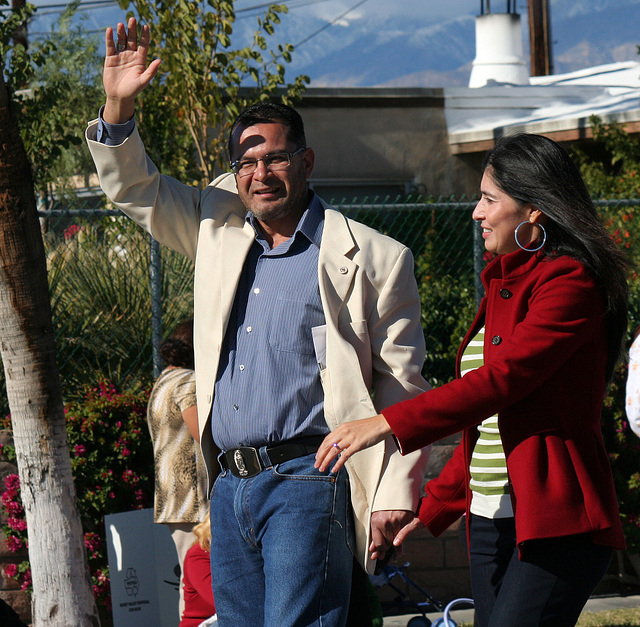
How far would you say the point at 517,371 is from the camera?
258 centimetres

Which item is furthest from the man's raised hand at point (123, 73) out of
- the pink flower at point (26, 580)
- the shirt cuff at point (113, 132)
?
the pink flower at point (26, 580)

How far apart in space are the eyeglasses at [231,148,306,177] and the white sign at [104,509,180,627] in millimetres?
2694

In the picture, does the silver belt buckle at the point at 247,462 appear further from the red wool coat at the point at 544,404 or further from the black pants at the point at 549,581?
the black pants at the point at 549,581

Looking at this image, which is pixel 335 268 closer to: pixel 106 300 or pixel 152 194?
pixel 152 194

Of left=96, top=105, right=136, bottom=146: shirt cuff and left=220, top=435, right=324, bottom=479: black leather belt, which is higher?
left=96, top=105, right=136, bottom=146: shirt cuff

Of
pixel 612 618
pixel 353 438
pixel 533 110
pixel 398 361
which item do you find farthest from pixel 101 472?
pixel 533 110

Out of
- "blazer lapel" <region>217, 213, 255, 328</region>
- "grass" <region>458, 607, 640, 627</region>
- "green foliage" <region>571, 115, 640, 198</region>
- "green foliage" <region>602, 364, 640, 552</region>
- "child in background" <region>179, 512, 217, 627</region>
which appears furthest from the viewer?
"green foliage" <region>571, 115, 640, 198</region>

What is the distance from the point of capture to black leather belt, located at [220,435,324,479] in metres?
2.98

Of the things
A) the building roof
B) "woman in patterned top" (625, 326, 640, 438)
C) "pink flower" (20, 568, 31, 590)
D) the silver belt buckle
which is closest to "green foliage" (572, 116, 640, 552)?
"woman in patterned top" (625, 326, 640, 438)

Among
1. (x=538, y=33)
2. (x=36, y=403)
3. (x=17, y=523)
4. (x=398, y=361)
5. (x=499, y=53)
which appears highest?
(x=538, y=33)

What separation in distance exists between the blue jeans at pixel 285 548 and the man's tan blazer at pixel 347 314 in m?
0.12

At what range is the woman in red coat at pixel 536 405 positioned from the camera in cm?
258

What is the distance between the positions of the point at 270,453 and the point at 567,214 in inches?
44.7

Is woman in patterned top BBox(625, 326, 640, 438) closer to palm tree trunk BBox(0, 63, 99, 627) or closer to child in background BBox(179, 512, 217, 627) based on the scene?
child in background BBox(179, 512, 217, 627)
